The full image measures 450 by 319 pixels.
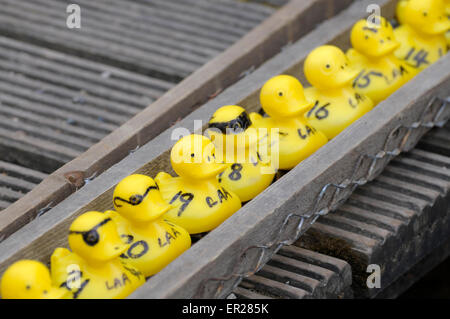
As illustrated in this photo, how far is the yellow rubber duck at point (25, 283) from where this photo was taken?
85.0 inches

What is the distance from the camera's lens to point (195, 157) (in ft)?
8.29

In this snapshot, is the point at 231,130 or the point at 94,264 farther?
the point at 231,130

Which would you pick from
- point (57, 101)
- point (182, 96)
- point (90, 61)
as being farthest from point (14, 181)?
point (90, 61)

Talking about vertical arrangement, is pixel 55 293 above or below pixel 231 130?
below

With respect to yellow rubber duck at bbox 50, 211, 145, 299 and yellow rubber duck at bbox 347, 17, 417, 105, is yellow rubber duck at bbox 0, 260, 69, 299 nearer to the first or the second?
yellow rubber duck at bbox 50, 211, 145, 299

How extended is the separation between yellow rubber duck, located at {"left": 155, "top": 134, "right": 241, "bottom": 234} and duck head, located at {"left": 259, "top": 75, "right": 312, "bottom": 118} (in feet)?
1.08

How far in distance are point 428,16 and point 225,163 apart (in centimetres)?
116

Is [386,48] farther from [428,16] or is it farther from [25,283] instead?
[25,283]

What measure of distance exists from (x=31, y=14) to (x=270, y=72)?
1401 mm

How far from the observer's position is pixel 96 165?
295 cm

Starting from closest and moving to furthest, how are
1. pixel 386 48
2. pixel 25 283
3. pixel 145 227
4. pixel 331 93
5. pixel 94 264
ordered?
1. pixel 25 283
2. pixel 94 264
3. pixel 145 227
4. pixel 331 93
5. pixel 386 48

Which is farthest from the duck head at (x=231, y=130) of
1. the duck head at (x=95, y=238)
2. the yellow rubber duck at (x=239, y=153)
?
the duck head at (x=95, y=238)

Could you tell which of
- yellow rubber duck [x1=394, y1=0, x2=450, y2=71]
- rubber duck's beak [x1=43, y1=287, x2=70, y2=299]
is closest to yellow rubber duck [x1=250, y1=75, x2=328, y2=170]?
yellow rubber duck [x1=394, y1=0, x2=450, y2=71]
